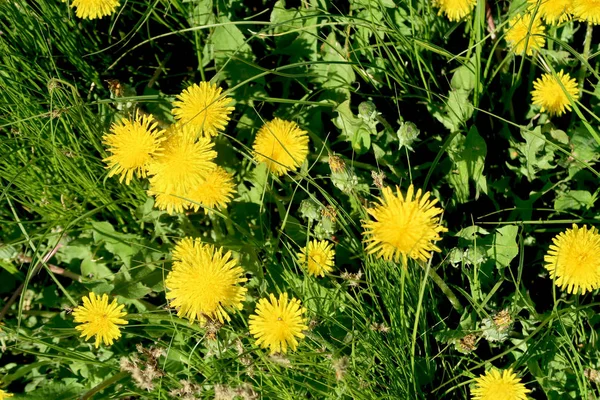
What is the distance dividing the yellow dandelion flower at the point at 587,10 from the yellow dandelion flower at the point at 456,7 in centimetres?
26

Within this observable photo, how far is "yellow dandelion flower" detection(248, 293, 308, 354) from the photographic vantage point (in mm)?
1406

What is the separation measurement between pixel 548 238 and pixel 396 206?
71cm

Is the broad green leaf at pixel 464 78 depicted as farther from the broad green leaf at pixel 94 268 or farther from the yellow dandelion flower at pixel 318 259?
the broad green leaf at pixel 94 268

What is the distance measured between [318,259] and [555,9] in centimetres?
89

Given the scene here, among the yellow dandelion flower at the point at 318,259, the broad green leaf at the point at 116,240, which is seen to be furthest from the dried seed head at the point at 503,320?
the broad green leaf at the point at 116,240

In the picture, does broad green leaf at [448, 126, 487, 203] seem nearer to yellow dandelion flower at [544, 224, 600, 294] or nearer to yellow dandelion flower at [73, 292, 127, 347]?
yellow dandelion flower at [544, 224, 600, 294]

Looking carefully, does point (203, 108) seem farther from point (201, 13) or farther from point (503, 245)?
point (503, 245)

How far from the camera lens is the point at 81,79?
1.92 m

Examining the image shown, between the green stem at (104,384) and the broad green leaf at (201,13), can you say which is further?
the broad green leaf at (201,13)

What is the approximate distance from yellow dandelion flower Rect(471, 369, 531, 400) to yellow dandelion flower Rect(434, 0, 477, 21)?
3.17 feet

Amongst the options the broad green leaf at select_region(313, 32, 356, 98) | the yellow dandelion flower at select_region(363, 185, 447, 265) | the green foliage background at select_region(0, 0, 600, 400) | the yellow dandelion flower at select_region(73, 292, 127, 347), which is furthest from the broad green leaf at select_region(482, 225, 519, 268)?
the yellow dandelion flower at select_region(73, 292, 127, 347)

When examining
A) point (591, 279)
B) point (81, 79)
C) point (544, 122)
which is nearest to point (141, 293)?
point (81, 79)

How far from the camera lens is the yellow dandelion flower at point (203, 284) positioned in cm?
143

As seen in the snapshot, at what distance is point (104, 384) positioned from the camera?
1.65 meters
